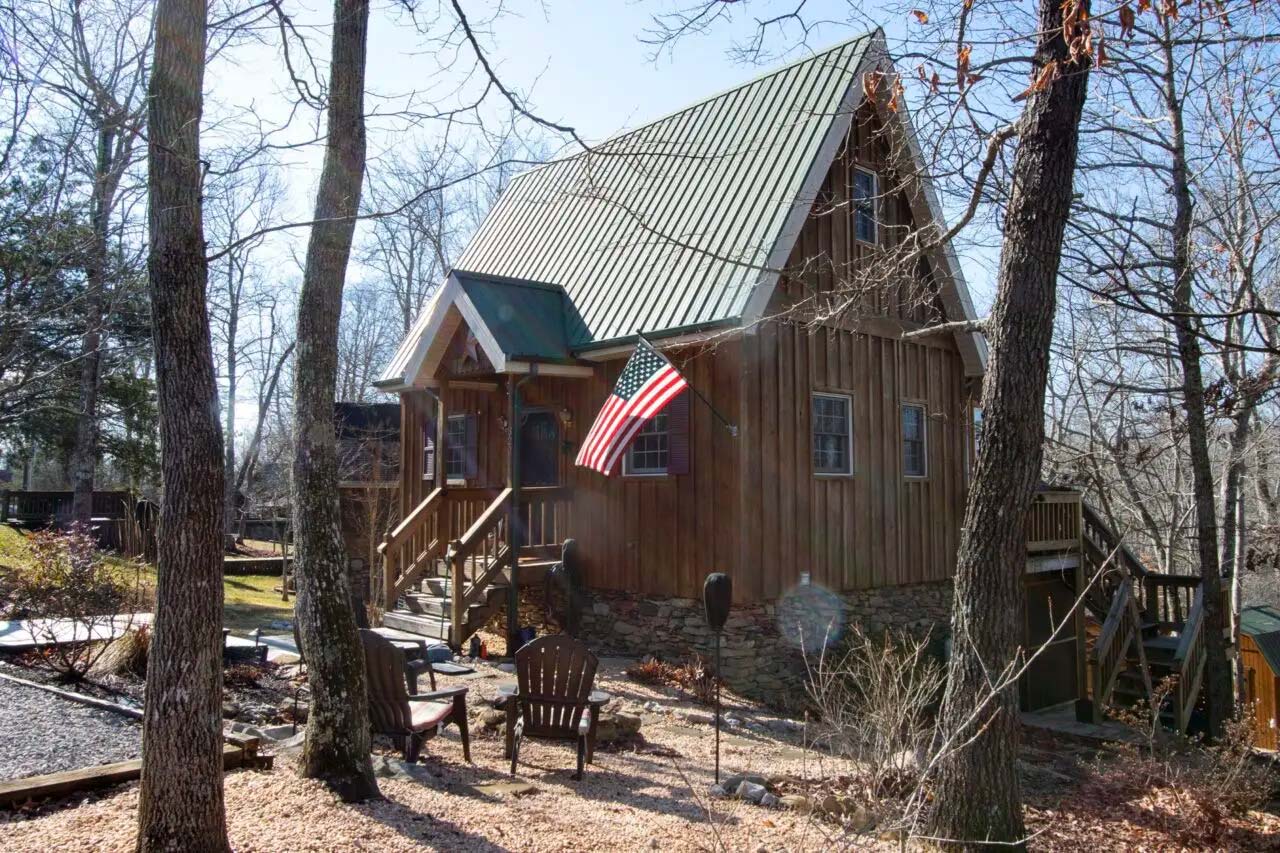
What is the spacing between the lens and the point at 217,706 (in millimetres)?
4359

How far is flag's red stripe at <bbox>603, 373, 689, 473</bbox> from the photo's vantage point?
9773mm

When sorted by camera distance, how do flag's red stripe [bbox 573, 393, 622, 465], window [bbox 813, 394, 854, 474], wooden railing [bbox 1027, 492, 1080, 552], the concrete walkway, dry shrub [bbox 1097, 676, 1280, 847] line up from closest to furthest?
dry shrub [bbox 1097, 676, 1280, 847] < the concrete walkway < flag's red stripe [bbox 573, 393, 622, 465] < window [bbox 813, 394, 854, 474] < wooden railing [bbox 1027, 492, 1080, 552]

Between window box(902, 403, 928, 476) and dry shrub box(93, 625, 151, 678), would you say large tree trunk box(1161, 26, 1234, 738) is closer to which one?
window box(902, 403, 928, 476)

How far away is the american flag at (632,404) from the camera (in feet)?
32.3

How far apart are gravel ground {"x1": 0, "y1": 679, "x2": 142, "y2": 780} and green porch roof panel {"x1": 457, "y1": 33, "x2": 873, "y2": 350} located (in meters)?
6.61

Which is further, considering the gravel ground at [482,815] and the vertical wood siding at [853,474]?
the vertical wood siding at [853,474]

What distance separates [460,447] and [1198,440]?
9.58 meters

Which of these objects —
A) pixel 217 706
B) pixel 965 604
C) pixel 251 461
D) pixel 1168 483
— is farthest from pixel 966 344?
pixel 251 461

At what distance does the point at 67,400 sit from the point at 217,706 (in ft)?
57.6

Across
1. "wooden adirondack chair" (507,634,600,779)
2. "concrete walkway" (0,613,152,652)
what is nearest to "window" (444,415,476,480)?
"concrete walkway" (0,613,152,652)

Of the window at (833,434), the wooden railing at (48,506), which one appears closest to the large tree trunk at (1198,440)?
the window at (833,434)

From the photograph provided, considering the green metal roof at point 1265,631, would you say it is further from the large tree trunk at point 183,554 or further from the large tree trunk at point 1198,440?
the large tree trunk at point 183,554

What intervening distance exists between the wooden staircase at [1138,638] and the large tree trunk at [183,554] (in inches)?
420

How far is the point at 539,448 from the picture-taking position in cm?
1329
